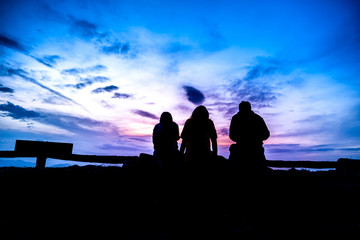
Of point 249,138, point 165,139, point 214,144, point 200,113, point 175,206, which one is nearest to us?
point 175,206

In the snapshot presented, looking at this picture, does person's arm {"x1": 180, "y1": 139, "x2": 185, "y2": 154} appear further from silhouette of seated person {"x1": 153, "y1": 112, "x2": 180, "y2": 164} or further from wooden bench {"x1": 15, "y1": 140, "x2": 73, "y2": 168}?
wooden bench {"x1": 15, "y1": 140, "x2": 73, "y2": 168}

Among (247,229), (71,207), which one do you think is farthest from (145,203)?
(247,229)

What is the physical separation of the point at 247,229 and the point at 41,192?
4.34 metres

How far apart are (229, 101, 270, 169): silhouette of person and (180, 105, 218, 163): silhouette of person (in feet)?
2.15

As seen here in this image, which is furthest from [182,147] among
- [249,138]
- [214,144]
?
[249,138]

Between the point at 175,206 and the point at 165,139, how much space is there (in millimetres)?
2684

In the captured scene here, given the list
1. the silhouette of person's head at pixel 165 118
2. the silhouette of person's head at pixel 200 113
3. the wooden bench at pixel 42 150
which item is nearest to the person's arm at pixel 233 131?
the silhouette of person's head at pixel 200 113

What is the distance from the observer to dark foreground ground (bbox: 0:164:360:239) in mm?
2969

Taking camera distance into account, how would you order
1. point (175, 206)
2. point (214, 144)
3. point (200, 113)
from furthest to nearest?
1. point (214, 144)
2. point (200, 113)
3. point (175, 206)

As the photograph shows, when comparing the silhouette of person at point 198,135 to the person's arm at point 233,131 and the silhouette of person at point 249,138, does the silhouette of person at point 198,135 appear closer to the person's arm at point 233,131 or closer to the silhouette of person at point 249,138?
the person's arm at point 233,131

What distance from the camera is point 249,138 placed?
16.3 feet

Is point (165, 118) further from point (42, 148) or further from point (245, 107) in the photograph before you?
point (42, 148)

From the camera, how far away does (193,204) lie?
4.04 metres

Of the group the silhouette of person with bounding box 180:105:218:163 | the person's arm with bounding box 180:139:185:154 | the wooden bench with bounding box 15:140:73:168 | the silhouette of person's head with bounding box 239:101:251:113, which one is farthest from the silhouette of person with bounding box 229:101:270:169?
the wooden bench with bounding box 15:140:73:168
